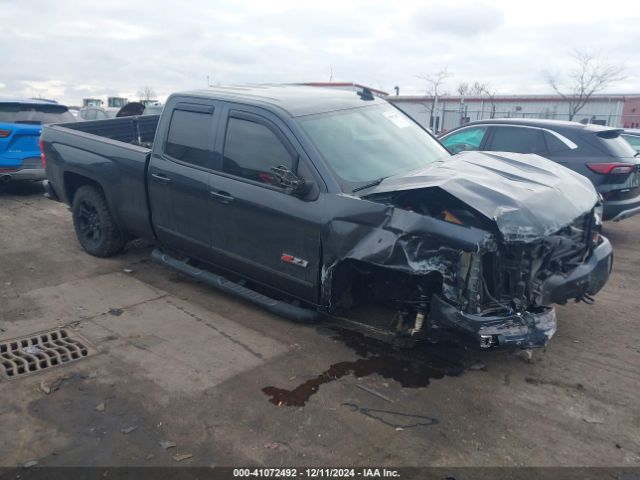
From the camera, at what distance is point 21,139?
8.74 meters

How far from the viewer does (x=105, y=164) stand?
5.48 metres

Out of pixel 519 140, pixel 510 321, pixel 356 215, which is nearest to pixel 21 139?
pixel 356 215

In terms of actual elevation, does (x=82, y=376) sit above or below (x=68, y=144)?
below

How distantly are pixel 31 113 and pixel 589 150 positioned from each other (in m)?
9.13

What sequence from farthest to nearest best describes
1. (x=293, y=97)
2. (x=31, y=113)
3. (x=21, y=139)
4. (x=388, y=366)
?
(x=31, y=113) → (x=21, y=139) → (x=293, y=97) → (x=388, y=366)

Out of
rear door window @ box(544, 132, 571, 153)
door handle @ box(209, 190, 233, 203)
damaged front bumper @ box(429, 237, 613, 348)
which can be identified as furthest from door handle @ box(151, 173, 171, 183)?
rear door window @ box(544, 132, 571, 153)

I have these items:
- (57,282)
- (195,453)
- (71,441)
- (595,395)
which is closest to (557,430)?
(595,395)

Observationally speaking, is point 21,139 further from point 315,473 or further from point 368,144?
point 315,473

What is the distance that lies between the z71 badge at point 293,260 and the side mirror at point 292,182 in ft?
1.66

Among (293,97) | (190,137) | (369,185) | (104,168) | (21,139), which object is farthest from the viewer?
(21,139)

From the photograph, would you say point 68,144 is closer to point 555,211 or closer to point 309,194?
point 309,194

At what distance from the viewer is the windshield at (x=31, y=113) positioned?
9008mm

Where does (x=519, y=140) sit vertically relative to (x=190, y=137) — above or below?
below

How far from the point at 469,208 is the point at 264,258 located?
1729mm
